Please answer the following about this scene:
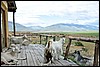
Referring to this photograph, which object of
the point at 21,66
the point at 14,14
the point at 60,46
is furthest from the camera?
the point at 14,14

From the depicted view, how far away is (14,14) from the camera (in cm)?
1120

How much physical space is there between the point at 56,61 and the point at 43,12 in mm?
6163

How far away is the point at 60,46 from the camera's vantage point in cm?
518

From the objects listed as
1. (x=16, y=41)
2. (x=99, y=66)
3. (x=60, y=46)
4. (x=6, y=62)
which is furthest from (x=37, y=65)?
(x=16, y=41)

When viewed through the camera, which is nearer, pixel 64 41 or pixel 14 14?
pixel 64 41

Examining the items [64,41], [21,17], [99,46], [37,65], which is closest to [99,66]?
[99,46]

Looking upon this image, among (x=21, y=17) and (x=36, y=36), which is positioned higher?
(x=21, y=17)

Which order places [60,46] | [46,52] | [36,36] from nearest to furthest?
[46,52]
[60,46]
[36,36]

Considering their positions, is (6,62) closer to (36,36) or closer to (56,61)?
(56,61)

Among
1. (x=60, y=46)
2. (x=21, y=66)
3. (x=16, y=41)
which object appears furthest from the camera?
(x=16, y=41)

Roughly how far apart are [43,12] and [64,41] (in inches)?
213

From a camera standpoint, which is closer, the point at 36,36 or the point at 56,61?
the point at 56,61

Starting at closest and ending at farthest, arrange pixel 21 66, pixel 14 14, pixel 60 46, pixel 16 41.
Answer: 1. pixel 21 66
2. pixel 60 46
3. pixel 16 41
4. pixel 14 14

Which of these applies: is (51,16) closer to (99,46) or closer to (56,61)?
(56,61)
